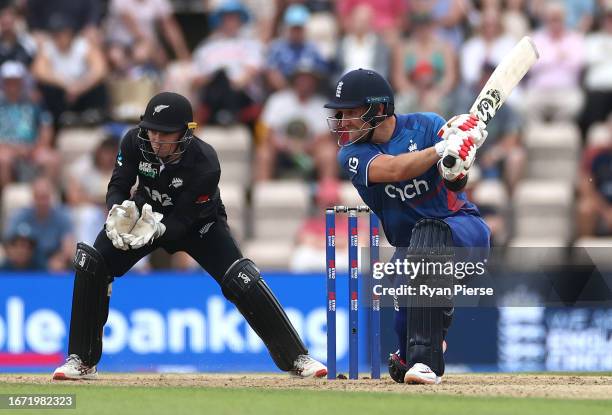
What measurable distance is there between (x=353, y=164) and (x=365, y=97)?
0.41m

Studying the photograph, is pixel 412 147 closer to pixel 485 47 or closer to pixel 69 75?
pixel 485 47

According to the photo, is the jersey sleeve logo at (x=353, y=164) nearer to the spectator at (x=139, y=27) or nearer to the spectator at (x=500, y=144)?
the spectator at (x=500, y=144)

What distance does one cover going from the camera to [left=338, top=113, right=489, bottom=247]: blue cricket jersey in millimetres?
8086

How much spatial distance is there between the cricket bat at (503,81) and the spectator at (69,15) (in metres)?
7.63

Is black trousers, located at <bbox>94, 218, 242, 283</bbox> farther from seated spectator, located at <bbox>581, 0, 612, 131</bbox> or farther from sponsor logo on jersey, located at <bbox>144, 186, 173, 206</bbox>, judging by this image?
seated spectator, located at <bbox>581, 0, 612, 131</bbox>

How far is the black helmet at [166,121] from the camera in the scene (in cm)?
825

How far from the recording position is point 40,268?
12.7 m

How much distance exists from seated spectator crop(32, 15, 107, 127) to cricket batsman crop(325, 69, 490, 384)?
665 centimetres

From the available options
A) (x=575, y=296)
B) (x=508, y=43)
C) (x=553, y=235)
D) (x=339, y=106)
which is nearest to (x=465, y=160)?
(x=339, y=106)

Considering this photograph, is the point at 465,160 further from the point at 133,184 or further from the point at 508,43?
the point at 508,43

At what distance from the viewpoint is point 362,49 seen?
1449cm

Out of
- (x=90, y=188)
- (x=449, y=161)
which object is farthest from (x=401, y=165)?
(x=90, y=188)

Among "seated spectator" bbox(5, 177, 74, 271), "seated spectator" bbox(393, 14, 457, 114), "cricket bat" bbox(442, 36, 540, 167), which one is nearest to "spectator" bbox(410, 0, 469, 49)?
"seated spectator" bbox(393, 14, 457, 114)

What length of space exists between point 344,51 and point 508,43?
1.74 meters
